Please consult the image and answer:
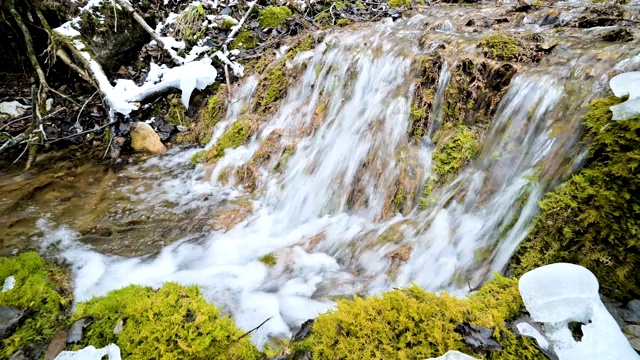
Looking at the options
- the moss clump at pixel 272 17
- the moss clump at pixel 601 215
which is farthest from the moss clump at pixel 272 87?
the moss clump at pixel 601 215

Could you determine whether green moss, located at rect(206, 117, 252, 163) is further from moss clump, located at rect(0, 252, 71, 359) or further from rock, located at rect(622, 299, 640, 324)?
rock, located at rect(622, 299, 640, 324)

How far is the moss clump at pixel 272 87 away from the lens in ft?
21.8

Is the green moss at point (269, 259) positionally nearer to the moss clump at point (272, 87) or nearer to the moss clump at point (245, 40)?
the moss clump at point (272, 87)

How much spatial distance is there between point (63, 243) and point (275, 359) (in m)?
3.63

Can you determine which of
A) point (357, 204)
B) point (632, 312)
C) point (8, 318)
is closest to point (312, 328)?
point (632, 312)

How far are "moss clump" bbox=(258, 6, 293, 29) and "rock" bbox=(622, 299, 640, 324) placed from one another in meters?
8.42

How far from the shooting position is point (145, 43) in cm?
788

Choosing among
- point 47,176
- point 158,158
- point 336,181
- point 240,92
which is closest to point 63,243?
point 47,176

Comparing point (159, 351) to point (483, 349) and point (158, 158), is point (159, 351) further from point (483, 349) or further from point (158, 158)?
point (158, 158)

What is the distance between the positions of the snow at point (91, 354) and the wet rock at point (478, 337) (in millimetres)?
→ 1906

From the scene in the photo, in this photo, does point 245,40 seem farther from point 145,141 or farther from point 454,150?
point 454,150

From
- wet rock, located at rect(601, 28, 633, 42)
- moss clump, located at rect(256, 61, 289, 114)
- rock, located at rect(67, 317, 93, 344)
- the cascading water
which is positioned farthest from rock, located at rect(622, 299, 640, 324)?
moss clump, located at rect(256, 61, 289, 114)

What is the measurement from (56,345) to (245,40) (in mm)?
7472

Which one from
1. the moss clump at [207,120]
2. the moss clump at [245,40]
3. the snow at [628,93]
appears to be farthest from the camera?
the moss clump at [245,40]
